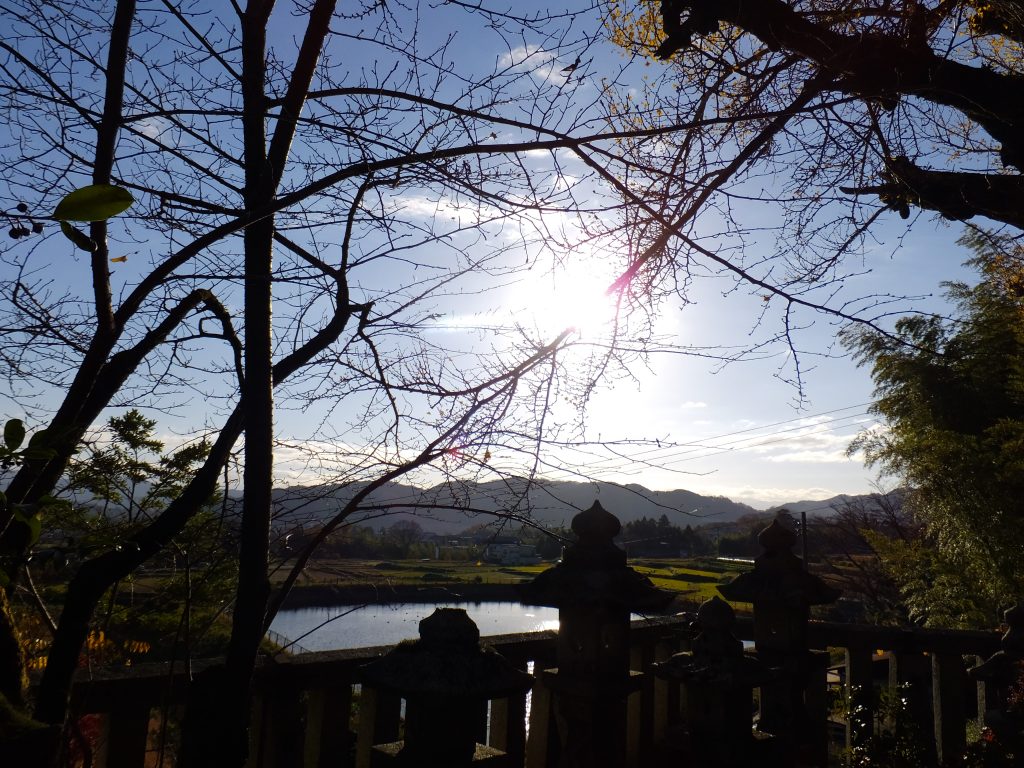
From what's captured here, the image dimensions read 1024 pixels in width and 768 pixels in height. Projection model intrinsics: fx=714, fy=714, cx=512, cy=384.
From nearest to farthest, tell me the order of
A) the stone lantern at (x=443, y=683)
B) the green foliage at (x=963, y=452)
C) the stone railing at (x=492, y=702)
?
the stone lantern at (x=443, y=683), the stone railing at (x=492, y=702), the green foliage at (x=963, y=452)

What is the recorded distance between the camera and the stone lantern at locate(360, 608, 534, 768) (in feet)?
4.52

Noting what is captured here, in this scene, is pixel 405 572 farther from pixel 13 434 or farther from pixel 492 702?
pixel 13 434

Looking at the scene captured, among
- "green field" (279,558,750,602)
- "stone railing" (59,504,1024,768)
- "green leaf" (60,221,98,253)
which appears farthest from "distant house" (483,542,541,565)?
"green leaf" (60,221,98,253)

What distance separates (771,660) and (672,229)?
1818mm

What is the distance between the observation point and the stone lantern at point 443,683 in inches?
54.3

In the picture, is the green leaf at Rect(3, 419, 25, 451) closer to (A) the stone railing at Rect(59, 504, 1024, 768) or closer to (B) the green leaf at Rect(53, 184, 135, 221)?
(B) the green leaf at Rect(53, 184, 135, 221)

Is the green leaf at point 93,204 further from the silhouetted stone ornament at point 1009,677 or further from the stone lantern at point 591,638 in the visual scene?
the silhouetted stone ornament at point 1009,677

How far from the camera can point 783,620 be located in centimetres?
287

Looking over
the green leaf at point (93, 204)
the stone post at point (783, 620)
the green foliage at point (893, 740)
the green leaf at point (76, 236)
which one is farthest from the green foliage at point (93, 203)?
the green foliage at point (893, 740)

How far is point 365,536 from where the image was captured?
240 cm

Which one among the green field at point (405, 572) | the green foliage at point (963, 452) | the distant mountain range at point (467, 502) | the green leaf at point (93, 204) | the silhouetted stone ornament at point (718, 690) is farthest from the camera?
the green foliage at point (963, 452)

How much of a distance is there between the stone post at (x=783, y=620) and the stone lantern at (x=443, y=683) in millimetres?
1736

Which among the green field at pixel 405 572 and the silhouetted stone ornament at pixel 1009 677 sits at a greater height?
the green field at pixel 405 572

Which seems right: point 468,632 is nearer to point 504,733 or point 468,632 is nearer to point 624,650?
point 624,650
